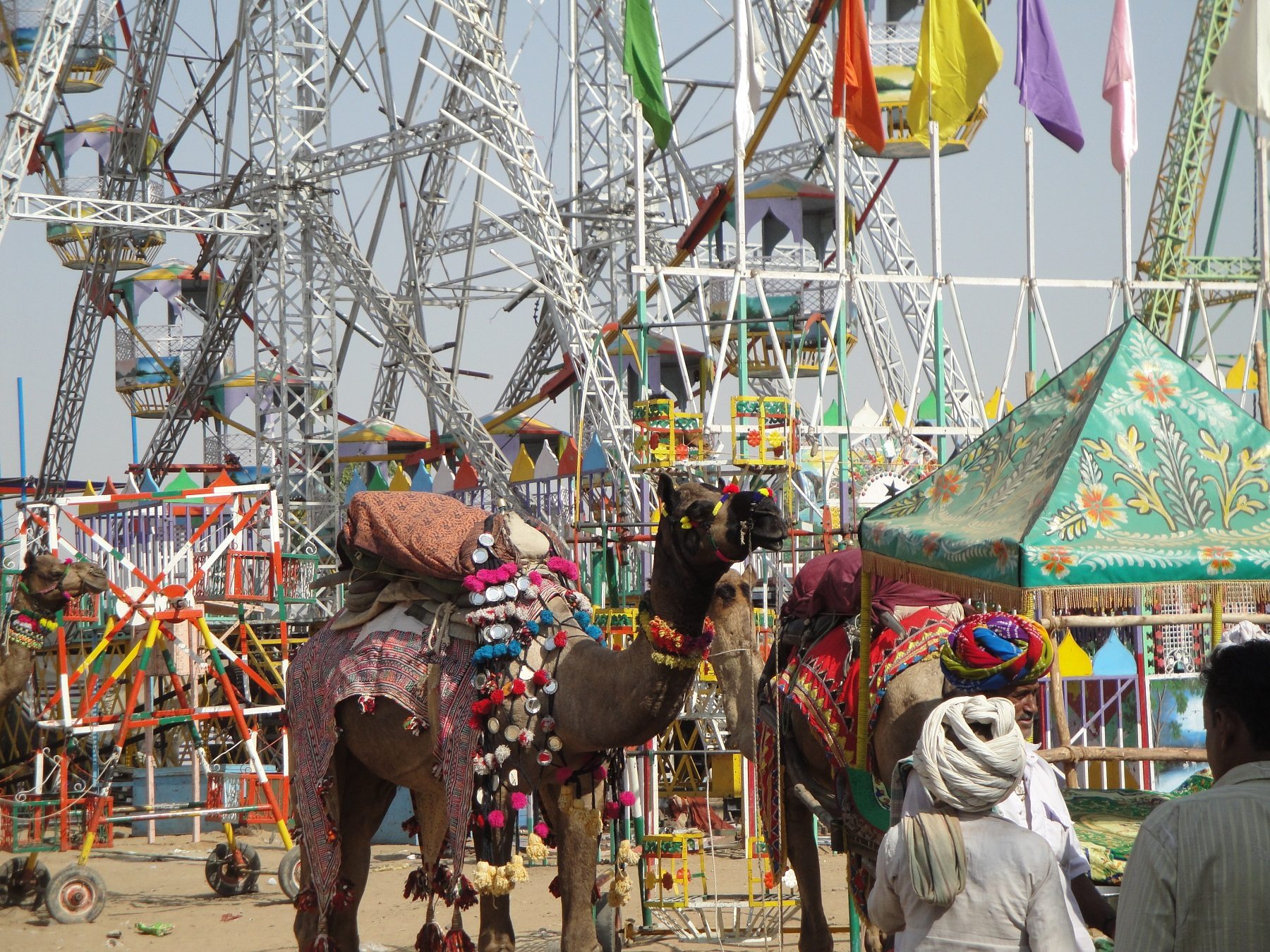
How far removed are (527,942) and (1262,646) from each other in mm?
6804

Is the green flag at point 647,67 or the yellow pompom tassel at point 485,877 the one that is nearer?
the yellow pompom tassel at point 485,877

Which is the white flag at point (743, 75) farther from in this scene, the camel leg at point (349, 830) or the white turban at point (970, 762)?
the white turban at point (970, 762)

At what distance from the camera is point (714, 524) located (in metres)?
5.69

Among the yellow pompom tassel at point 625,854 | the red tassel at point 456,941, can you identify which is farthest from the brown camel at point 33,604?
the yellow pompom tassel at point 625,854

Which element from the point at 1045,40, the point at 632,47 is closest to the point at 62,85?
the point at 632,47

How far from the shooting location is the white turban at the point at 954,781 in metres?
3.70

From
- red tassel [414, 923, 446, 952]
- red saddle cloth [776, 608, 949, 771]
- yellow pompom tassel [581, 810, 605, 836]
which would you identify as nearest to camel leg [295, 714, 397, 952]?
red tassel [414, 923, 446, 952]

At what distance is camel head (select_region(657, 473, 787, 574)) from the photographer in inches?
220

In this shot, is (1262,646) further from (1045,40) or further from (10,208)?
(10,208)

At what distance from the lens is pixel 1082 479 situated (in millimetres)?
5062

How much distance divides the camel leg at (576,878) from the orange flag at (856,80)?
1070cm

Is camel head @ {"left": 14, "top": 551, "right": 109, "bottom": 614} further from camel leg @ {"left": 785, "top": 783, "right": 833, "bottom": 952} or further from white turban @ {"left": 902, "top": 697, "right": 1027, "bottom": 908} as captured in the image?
white turban @ {"left": 902, "top": 697, "right": 1027, "bottom": 908}

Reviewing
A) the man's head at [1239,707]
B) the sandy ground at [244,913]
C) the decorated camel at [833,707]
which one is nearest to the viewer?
the man's head at [1239,707]

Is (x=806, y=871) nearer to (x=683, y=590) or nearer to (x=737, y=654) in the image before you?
(x=737, y=654)
